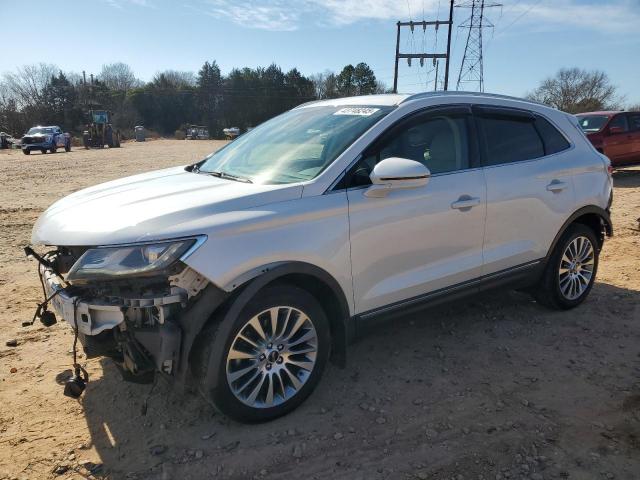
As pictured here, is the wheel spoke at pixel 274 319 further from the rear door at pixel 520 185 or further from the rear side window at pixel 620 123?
the rear side window at pixel 620 123

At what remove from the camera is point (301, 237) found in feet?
9.34

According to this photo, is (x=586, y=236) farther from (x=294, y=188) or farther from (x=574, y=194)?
(x=294, y=188)

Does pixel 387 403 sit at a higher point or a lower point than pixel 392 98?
lower

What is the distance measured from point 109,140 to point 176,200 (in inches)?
1781

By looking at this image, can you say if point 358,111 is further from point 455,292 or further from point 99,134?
point 99,134

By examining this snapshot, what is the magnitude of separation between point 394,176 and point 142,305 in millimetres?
1576

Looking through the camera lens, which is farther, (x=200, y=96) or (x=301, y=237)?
(x=200, y=96)

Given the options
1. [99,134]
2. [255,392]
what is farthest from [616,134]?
[99,134]

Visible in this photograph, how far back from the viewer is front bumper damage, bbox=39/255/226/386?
2.54 meters

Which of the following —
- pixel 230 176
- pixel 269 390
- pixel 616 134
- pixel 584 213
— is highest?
pixel 616 134

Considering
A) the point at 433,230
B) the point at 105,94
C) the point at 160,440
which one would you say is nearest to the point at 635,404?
the point at 433,230

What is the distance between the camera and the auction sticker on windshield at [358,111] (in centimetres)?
349

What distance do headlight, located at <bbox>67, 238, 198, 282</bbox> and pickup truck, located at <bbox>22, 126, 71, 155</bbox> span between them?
3592 cm

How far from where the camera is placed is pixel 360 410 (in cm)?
310
